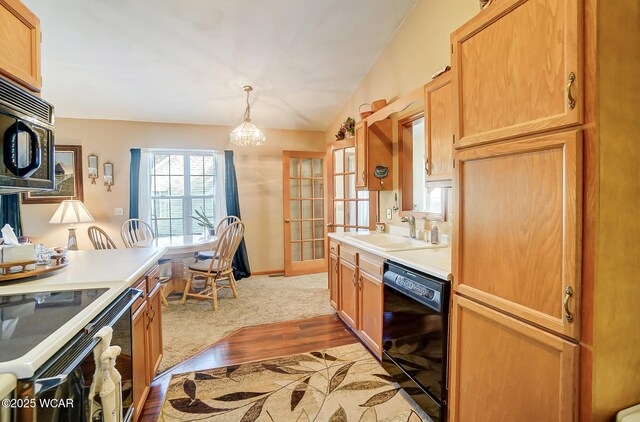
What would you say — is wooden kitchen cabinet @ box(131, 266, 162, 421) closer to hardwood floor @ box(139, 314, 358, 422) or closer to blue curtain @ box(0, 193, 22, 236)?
hardwood floor @ box(139, 314, 358, 422)

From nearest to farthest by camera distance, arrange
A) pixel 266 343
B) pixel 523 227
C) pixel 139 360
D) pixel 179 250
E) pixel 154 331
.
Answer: pixel 523 227, pixel 139 360, pixel 154 331, pixel 266 343, pixel 179 250

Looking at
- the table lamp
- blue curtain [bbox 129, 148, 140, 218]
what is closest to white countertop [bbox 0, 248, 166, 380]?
the table lamp

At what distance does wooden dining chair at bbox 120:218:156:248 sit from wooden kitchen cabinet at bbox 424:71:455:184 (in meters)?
3.64

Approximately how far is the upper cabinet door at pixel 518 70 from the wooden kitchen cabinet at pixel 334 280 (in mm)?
1978

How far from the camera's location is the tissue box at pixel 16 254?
4.61 feet

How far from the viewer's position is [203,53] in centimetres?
308

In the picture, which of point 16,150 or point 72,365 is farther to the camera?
point 16,150

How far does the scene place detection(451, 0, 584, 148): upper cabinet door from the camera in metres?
0.97

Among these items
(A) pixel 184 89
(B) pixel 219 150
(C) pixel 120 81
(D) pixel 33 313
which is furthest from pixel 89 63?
(D) pixel 33 313

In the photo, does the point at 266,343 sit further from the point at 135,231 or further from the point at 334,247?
the point at 135,231

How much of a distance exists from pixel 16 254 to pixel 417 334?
2.20 m

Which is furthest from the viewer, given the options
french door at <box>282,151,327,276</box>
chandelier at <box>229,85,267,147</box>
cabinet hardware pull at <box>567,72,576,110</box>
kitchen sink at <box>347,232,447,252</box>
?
french door at <box>282,151,327,276</box>

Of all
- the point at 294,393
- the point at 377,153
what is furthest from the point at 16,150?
the point at 377,153

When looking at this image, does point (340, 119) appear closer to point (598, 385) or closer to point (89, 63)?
point (89, 63)
